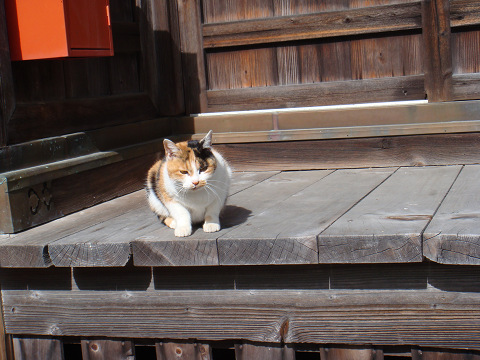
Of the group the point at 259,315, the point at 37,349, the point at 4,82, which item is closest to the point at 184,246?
the point at 259,315

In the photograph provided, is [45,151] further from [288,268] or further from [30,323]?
[288,268]

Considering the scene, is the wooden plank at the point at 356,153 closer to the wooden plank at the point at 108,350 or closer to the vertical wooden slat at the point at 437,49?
the vertical wooden slat at the point at 437,49

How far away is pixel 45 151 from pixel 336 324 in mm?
1756

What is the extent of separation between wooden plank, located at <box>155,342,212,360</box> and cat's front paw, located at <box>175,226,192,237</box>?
20.4 inches

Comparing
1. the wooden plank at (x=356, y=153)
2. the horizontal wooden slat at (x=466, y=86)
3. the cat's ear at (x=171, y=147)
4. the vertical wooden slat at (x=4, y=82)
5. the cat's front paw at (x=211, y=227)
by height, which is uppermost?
the vertical wooden slat at (x=4, y=82)

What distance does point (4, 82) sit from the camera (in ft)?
10.6

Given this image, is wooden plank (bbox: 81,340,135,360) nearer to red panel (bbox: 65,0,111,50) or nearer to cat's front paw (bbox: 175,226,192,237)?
cat's front paw (bbox: 175,226,192,237)

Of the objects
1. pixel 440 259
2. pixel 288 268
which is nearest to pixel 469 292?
pixel 440 259

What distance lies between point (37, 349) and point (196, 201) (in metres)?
1.10

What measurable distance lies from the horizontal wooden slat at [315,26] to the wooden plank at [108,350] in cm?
238

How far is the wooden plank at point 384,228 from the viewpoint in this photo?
8.32 feet

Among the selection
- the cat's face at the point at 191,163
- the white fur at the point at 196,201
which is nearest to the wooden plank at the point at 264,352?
the white fur at the point at 196,201

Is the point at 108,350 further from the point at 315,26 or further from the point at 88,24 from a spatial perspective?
the point at 315,26

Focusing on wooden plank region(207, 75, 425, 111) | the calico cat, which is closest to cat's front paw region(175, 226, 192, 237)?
the calico cat
